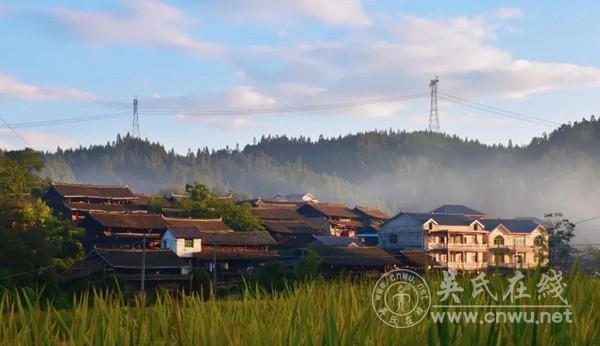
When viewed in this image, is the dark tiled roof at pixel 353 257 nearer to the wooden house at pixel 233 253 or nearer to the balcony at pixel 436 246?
the wooden house at pixel 233 253

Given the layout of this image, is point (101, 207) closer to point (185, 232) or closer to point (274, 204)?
point (185, 232)

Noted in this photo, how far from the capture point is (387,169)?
149 metres

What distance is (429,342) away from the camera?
3.65 m

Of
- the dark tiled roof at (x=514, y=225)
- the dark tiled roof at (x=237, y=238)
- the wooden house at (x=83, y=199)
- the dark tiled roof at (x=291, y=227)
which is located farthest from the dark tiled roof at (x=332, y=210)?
the dark tiled roof at (x=237, y=238)

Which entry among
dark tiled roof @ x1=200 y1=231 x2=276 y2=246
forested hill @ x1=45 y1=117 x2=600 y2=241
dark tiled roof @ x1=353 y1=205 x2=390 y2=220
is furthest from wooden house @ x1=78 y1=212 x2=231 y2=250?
forested hill @ x1=45 y1=117 x2=600 y2=241

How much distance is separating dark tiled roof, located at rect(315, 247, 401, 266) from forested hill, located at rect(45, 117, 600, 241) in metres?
65.7

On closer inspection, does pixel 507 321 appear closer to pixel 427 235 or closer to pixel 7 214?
pixel 7 214

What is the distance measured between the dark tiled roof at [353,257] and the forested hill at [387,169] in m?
65.7

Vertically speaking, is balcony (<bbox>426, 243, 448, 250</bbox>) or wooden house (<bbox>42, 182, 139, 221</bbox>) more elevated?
wooden house (<bbox>42, 182, 139, 221</bbox>)

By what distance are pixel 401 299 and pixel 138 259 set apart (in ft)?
101

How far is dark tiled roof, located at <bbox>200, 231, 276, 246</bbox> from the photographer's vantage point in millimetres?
40438

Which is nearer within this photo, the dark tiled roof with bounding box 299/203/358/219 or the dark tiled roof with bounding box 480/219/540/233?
the dark tiled roof with bounding box 480/219/540/233

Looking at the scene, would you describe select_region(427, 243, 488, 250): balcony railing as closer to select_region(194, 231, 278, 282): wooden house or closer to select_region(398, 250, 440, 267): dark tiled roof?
select_region(398, 250, 440, 267): dark tiled roof

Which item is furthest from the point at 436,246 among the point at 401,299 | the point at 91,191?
the point at 401,299
